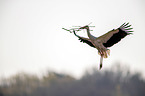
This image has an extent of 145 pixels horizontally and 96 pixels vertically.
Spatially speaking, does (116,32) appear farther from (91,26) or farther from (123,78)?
(123,78)

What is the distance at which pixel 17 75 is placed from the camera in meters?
70.6

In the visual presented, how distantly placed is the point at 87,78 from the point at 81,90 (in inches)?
155

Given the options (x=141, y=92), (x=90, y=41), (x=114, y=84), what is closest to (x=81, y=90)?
(x=114, y=84)

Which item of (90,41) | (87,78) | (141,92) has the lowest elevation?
(141,92)

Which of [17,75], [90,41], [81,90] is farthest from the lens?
[81,90]

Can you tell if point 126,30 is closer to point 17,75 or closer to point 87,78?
point 17,75

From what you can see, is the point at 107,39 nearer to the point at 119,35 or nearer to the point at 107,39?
the point at 107,39

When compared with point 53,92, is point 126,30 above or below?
above

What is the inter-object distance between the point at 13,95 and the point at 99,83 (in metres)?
23.2

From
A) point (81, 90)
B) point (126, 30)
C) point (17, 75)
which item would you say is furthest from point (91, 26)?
point (81, 90)

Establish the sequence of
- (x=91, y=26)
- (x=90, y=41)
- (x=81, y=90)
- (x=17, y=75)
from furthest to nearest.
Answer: (x=81, y=90) < (x=17, y=75) < (x=90, y=41) < (x=91, y=26)

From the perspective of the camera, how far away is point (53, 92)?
74812 millimetres

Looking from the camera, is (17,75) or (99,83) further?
(99,83)

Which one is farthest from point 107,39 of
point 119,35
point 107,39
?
point 119,35
